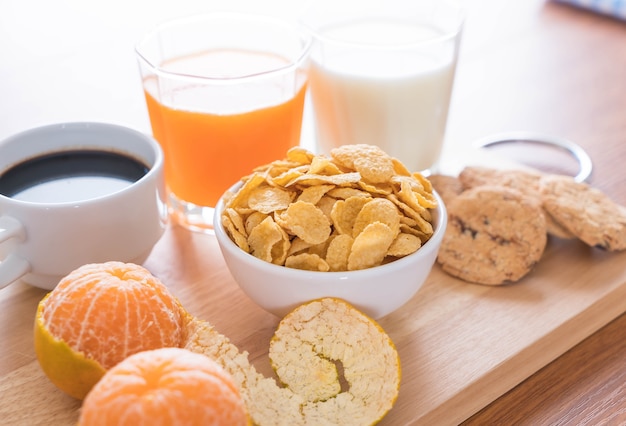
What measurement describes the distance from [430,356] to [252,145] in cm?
34

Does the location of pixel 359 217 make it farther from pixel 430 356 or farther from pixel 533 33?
pixel 533 33

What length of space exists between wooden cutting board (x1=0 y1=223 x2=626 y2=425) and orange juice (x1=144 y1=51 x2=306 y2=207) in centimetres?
8

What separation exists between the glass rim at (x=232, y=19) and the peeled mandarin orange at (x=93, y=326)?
0.29 m

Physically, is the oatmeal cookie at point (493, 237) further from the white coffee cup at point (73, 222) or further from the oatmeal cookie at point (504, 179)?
the white coffee cup at point (73, 222)

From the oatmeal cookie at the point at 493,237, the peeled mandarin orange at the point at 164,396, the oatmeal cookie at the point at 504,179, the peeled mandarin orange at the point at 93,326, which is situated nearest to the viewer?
the peeled mandarin orange at the point at 164,396

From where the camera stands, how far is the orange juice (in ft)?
2.99

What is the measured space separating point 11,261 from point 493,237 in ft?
1.77

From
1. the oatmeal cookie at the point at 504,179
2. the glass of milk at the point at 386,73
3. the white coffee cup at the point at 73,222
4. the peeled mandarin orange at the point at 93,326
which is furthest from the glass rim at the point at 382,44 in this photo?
the peeled mandarin orange at the point at 93,326

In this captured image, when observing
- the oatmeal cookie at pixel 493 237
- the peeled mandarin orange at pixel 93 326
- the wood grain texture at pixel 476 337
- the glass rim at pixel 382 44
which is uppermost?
the glass rim at pixel 382 44

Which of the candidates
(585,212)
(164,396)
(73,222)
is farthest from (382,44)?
(164,396)

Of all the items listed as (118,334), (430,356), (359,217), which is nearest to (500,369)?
(430,356)

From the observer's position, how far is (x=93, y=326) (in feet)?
2.13

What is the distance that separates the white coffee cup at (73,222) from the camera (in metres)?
0.77

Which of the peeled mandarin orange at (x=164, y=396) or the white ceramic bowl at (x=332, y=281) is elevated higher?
the peeled mandarin orange at (x=164, y=396)
